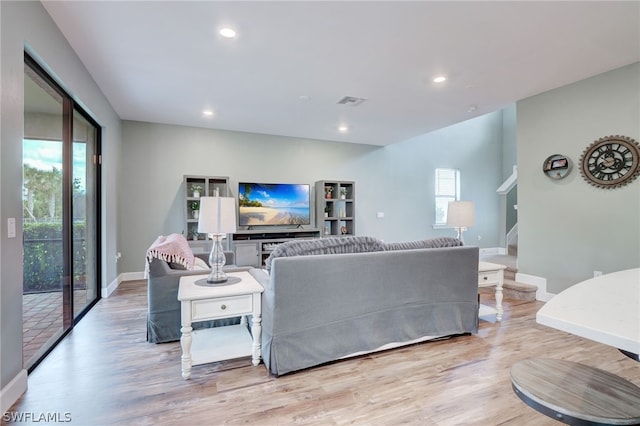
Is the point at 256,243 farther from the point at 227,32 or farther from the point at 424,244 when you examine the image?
the point at 227,32

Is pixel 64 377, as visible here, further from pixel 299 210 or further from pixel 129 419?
pixel 299 210

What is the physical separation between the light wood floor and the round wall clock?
1.85 m

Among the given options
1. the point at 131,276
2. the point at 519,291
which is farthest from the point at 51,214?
the point at 519,291

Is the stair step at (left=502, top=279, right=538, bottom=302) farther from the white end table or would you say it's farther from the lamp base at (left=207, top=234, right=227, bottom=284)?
the lamp base at (left=207, top=234, right=227, bottom=284)

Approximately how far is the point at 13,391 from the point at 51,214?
56.7 inches

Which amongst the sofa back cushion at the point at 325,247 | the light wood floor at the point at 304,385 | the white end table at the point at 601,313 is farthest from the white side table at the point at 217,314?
the white end table at the point at 601,313

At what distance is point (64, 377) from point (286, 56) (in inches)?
122

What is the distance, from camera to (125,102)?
4.20 m

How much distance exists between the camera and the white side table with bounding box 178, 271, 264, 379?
212cm

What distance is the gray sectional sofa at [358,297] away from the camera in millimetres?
2184

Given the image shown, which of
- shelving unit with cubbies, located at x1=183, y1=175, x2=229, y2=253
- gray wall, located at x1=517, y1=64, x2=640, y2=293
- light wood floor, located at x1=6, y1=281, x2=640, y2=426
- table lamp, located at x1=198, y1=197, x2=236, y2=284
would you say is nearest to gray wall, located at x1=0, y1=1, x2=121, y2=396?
light wood floor, located at x1=6, y1=281, x2=640, y2=426

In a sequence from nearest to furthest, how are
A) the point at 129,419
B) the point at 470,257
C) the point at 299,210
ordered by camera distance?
1. the point at 129,419
2. the point at 470,257
3. the point at 299,210

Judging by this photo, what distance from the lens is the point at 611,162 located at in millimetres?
3406

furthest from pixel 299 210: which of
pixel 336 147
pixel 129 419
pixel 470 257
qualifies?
pixel 129 419
